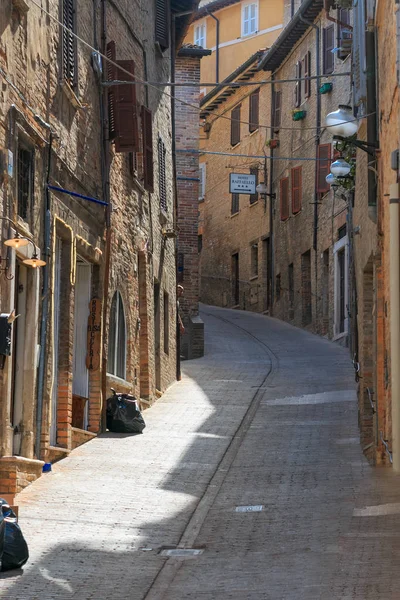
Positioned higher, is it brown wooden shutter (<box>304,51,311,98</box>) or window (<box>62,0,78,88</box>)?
brown wooden shutter (<box>304,51,311,98</box>)

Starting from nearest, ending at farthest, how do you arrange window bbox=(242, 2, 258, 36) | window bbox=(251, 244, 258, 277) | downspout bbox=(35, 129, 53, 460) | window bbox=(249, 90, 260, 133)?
downspout bbox=(35, 129, 53, 460) < window bbox=(251, 244, 258, 277) < window bbox=(249, 90, 260, 133) < window bbox=(242, 2, 258, 36)

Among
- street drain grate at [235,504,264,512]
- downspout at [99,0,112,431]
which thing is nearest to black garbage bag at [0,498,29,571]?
street drain grate at [235,504,264,512]

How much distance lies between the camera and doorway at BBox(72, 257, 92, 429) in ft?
51.6

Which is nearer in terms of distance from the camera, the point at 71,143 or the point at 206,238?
the point at 71,143

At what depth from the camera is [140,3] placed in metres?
20.3

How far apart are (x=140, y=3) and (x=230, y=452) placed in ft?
30.0

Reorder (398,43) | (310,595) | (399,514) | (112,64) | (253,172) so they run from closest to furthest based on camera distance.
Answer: (310,595) → (399,514) → (398,43) → (112,64) → (253,172)

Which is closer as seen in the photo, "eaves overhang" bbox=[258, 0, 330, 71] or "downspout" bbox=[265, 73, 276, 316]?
"eaves overhang" bbox=[258, 0, 330, 71]

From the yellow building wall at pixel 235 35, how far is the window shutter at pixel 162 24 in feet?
81.5

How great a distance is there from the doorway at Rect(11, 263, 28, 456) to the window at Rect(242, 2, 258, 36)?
1444 inches

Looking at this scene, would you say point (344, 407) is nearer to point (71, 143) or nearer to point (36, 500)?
point (71, 143)

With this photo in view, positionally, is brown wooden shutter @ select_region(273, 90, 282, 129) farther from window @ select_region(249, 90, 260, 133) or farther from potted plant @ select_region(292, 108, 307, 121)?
potted plant @ select_region(292, 108, 307, 121)

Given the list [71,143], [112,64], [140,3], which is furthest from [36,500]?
[140,3]

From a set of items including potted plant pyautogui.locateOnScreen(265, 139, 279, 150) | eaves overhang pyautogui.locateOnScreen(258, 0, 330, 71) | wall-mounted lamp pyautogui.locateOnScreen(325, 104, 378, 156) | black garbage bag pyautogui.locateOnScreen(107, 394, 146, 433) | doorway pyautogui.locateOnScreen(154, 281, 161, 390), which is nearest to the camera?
wall-mounted lamp pyautogui.locateOnScreen(325, 104, 378, 156)
